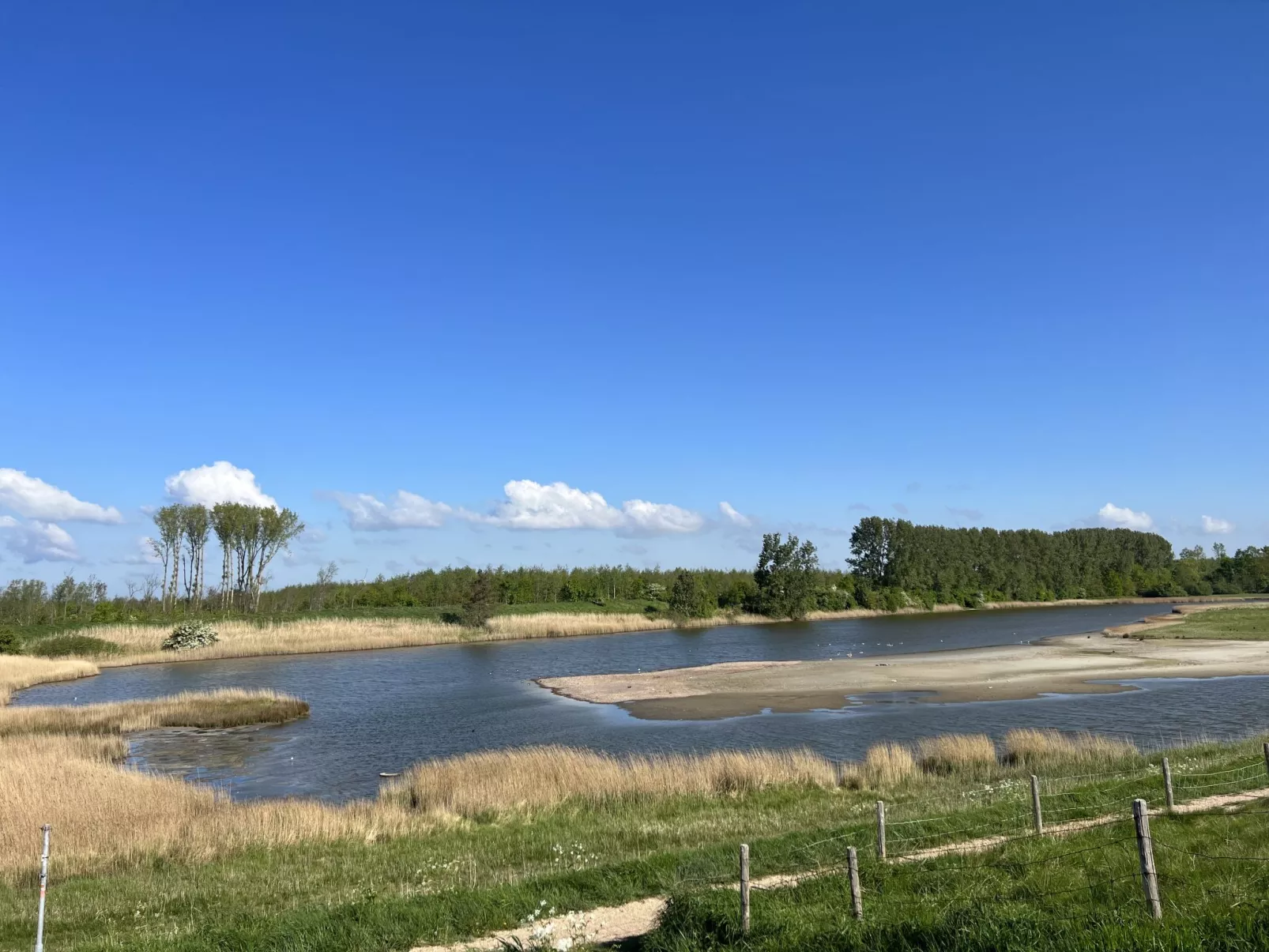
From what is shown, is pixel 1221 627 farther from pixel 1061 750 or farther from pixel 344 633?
pixel 344 633

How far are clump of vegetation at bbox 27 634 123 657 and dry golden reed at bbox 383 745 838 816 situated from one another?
62169mm

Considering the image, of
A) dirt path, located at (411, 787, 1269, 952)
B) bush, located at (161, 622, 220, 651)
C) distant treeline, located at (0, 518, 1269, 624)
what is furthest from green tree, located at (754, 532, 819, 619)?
dirt path, located at (411, 787, 1269, 952)

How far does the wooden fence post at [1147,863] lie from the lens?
8.06m

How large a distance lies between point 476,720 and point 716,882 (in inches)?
1180

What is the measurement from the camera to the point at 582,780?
23.0 metres

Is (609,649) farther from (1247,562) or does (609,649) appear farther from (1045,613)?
(1247,562)

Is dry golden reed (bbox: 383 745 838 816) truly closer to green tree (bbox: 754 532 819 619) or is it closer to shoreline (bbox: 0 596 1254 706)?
shoreline (bbox: 0 596 1254 706)

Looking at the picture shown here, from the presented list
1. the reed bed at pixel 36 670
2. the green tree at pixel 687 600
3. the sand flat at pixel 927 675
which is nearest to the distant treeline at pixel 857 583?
the green tree at pixel 687 600

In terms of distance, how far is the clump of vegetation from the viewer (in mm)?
71688

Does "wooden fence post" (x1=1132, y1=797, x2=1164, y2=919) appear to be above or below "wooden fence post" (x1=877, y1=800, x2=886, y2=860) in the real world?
above

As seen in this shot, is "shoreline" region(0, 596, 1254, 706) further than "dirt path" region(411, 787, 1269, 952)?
Yes

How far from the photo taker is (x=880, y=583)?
149000 millimetres

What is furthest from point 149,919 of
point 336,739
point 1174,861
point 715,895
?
point 336,739

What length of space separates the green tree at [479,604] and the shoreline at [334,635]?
1.25 m
